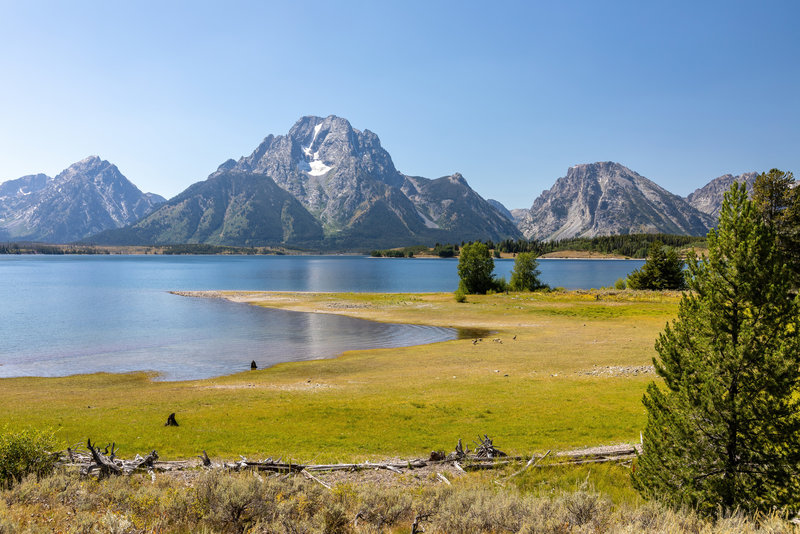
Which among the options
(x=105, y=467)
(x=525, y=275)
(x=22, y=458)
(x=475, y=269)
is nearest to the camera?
(x=22, y=458)

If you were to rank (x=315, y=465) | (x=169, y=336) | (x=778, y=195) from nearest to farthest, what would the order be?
(x=315, y=465) < (x=169, y=336) < (x=778, y=195)

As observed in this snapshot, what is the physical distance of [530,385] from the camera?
1127 inches

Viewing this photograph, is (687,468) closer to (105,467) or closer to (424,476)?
(424,476)

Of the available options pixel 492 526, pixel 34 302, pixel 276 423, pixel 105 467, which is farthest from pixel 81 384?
pixel 34 302

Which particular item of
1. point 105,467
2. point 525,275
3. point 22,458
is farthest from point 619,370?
point 525,275

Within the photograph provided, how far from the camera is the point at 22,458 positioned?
11.2 meters

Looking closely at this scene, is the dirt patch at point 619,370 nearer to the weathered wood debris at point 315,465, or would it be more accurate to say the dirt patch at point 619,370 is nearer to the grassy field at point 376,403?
the grassy field at point 376,403

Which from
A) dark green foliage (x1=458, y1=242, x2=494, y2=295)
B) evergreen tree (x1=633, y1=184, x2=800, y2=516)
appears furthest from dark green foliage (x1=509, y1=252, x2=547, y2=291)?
evergreen tree (x1=633, y1=184, x2=800, y2=516)

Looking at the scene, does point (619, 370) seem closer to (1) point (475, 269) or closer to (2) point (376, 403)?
(2) point (376, 403)

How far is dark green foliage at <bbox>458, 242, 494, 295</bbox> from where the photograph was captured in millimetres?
106312

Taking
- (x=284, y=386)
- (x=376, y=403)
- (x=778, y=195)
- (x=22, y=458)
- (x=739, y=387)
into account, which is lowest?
(x=284, y=386)

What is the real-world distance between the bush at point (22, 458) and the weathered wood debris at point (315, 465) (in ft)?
2.18

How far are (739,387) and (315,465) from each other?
36.2ft

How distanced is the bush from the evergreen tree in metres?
15.3
